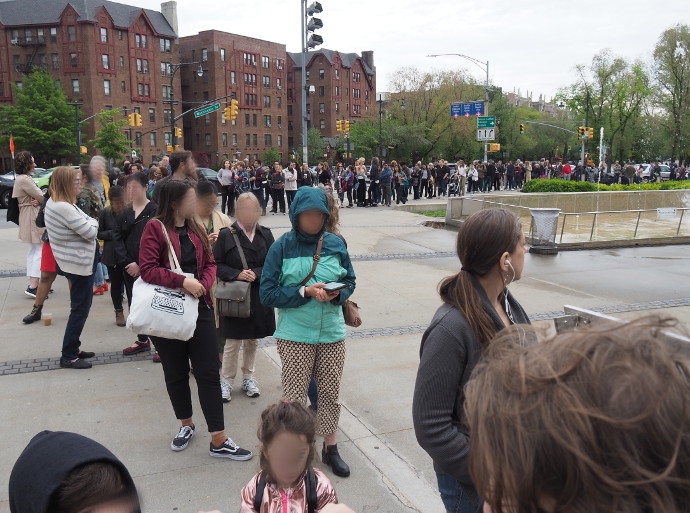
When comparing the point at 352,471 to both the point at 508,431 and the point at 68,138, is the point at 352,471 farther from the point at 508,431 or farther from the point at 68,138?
the point at 68,138

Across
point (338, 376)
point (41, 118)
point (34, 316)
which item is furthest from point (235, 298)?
point (41, 118)

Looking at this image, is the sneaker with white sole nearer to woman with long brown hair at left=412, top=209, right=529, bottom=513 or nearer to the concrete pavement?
the concrete pavement

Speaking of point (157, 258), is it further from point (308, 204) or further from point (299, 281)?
point (308, 204)

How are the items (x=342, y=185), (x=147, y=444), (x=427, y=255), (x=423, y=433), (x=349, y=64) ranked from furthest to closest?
1. (x=349, y=64)
2. (x=342, y=185)
3. (x=427, y=255)
4. (x=147, y=444)
5. (x=423, y=433)

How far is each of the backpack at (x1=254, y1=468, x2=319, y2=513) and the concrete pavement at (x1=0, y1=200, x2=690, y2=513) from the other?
3.68 ft

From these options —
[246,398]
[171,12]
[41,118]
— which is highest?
[171,12]

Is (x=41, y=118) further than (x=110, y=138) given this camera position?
No

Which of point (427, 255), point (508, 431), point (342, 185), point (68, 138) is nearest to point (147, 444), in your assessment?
point (508, 431)

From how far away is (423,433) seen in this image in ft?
6.59

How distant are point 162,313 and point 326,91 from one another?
96.3 meters

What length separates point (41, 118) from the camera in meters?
59.1

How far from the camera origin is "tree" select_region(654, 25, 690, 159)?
55.6 m

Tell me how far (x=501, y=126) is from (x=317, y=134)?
26.0m

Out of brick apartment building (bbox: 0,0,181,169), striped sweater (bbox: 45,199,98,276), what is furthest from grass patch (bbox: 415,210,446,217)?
brick apartment building (bbox: 0,0,181,169)
